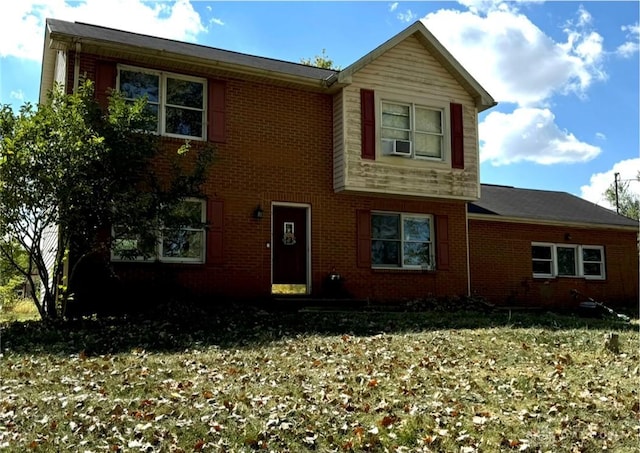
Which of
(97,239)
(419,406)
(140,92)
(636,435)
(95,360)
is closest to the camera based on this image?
(636,435)

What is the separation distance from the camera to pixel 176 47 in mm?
14750

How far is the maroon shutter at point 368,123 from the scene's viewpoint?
47.7 feet

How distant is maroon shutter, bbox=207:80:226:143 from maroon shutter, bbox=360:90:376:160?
135 inches

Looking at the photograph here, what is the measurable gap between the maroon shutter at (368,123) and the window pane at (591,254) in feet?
31.1

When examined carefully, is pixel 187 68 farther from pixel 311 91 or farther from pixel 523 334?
pixel 523 334

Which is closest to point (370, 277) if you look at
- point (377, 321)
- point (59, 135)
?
point (377, 321)

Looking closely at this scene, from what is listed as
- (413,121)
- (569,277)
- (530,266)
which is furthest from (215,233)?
(569,277)

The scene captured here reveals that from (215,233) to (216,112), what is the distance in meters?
2.76

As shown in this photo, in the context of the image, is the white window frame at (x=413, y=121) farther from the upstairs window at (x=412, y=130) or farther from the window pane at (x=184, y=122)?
the window pane at (x=184, y=122)

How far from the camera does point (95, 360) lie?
7.56 metres

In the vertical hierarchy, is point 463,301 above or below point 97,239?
below

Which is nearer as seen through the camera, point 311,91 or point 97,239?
point 97,239

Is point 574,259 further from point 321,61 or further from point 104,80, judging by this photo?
point 321,61

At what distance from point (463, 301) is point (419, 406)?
9.68 m
